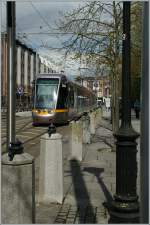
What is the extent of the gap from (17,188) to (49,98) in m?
25.0

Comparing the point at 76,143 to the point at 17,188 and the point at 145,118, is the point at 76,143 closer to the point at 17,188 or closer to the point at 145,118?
the point at 17,188

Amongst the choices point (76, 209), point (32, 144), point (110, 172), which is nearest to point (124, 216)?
point (76, 209)

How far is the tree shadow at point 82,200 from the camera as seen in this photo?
22.2 feet

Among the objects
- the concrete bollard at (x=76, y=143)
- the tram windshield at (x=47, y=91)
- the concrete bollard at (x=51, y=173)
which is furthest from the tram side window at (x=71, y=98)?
the concrete bollard at (x=51, y=173)

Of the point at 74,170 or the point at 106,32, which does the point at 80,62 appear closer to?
the point at 106,32

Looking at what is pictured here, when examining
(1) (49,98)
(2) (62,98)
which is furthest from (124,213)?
(2) (62,98)

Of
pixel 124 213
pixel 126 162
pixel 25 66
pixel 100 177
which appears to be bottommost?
pixel 100 177

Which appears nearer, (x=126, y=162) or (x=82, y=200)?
(x=126, y=162)

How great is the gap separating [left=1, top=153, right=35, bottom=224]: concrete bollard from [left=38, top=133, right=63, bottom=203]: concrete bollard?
2.79 meters

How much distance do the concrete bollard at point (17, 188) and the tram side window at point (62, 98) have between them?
2457cm

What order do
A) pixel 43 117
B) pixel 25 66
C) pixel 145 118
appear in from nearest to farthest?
pixel 145 118 < pixel 43 117 < pixel 25 66

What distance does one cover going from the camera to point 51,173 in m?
7.81

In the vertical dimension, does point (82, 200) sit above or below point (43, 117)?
below

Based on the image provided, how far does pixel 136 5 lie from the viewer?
16.0m
